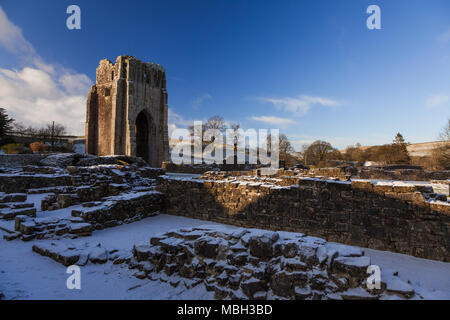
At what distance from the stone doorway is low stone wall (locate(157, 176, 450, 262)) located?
72.8ft

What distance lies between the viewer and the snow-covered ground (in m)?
3.33

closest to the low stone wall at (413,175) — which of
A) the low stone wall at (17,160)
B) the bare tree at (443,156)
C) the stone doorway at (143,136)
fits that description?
the bare tree at (443,156)

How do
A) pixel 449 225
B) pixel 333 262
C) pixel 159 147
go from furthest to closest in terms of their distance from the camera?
pixel 159 147 < pixel 449 225 < pixel 333 262

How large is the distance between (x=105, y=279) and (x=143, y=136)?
26753 mm

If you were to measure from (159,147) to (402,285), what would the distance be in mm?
27347

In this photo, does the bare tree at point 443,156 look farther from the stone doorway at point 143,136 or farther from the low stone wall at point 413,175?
the stone doorway at point 143,136

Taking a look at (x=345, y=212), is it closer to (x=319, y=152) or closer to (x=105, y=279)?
(x=105, y=279)

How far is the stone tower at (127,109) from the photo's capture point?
2456 cm

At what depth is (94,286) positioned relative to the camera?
3588 millimetres

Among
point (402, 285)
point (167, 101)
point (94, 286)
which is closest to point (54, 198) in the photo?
point (94, 286)

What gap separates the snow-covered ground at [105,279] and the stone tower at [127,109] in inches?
800

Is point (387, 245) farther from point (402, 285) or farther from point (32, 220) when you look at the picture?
point (32, 220)
